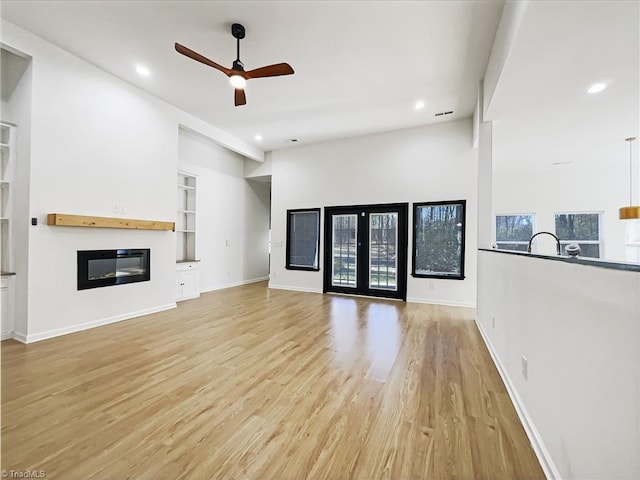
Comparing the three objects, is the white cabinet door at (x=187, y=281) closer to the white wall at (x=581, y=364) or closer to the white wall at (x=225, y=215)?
the white wall at (x=225, y=215)

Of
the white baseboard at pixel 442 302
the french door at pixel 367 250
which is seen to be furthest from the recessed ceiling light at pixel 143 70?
the white baseboard at pixel 442 302

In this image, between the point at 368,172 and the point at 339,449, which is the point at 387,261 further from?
the point at 339,449

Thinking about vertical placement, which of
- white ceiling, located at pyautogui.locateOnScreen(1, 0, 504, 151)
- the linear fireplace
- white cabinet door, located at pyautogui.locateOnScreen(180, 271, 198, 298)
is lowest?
white cabinet door, located at pyautogui.locateOnScreen(180, 271, 198, 298)

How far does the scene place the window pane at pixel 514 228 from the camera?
684 cm

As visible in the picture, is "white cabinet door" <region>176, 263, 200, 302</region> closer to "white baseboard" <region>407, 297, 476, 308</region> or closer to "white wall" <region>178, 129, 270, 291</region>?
"white wall" <region>178, 129, 270, 291</region>

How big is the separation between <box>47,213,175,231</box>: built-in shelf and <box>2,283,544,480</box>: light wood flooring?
141 centimetres

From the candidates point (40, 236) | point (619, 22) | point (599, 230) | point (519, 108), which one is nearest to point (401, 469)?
point (619, 22)

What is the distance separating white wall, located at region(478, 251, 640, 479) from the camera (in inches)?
35.5

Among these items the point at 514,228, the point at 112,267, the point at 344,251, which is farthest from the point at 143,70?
the point at 514,228

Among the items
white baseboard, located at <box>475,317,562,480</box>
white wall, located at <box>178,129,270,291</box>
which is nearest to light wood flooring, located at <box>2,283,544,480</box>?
white baseboard, located at <box>475,317,562,480</box>

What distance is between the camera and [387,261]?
5926 mm

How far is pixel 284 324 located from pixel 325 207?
10.9 feet

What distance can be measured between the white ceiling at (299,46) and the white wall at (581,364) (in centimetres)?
265

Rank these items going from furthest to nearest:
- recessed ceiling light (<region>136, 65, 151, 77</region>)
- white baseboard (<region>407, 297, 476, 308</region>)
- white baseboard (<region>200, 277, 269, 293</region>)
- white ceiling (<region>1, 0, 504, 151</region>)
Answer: white baseboard (<region>200, 277, 269, 293</region>)
white baseboard (<region>407, 297, 476, 308</region>)
recessed ceiling light (<region>136, 65, 151, 77</region>)
white ceiling (<region>1, 0, 504, 151</region>)
